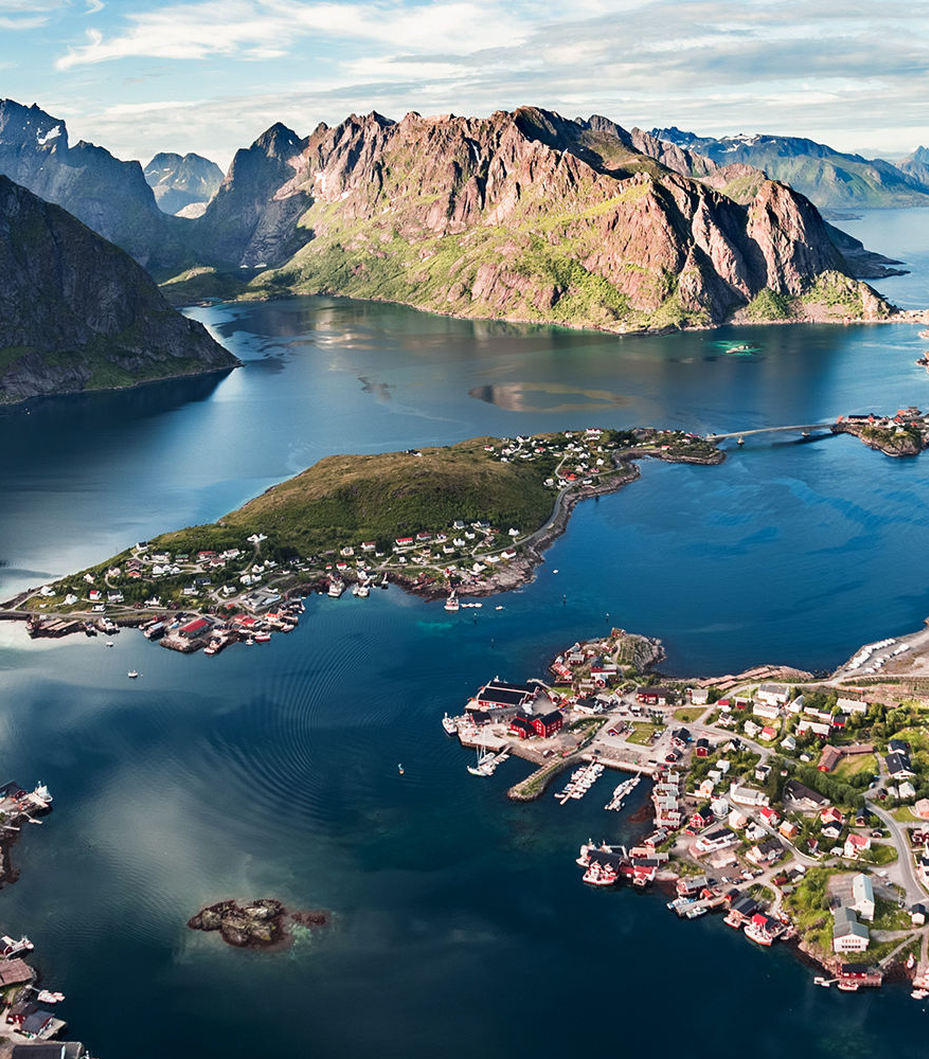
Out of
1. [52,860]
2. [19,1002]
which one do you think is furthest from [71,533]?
[19,1002]

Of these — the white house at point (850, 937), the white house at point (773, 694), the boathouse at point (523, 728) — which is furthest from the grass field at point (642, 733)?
the white house at point (850, 937)

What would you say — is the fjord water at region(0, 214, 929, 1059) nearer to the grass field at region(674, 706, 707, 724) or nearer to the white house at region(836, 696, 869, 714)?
the white house at region(836, 696, 869, 714)

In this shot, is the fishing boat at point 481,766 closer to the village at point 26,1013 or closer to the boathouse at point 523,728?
the boathouse at point 523,728

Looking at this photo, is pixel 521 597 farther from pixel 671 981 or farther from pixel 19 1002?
pixel 19 1002

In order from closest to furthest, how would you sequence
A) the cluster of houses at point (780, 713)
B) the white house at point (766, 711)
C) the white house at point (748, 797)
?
the white house at point (748, 797), the cluster of houses at point (780, 713), the white house at point (766, 711)

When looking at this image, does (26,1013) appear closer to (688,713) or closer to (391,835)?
(391,835)

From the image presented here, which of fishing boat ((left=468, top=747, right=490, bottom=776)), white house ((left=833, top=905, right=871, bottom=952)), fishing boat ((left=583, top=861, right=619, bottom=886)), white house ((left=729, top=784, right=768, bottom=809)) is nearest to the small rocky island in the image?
fishing boat ((left=583, top=861, right=619, bottom=886))
